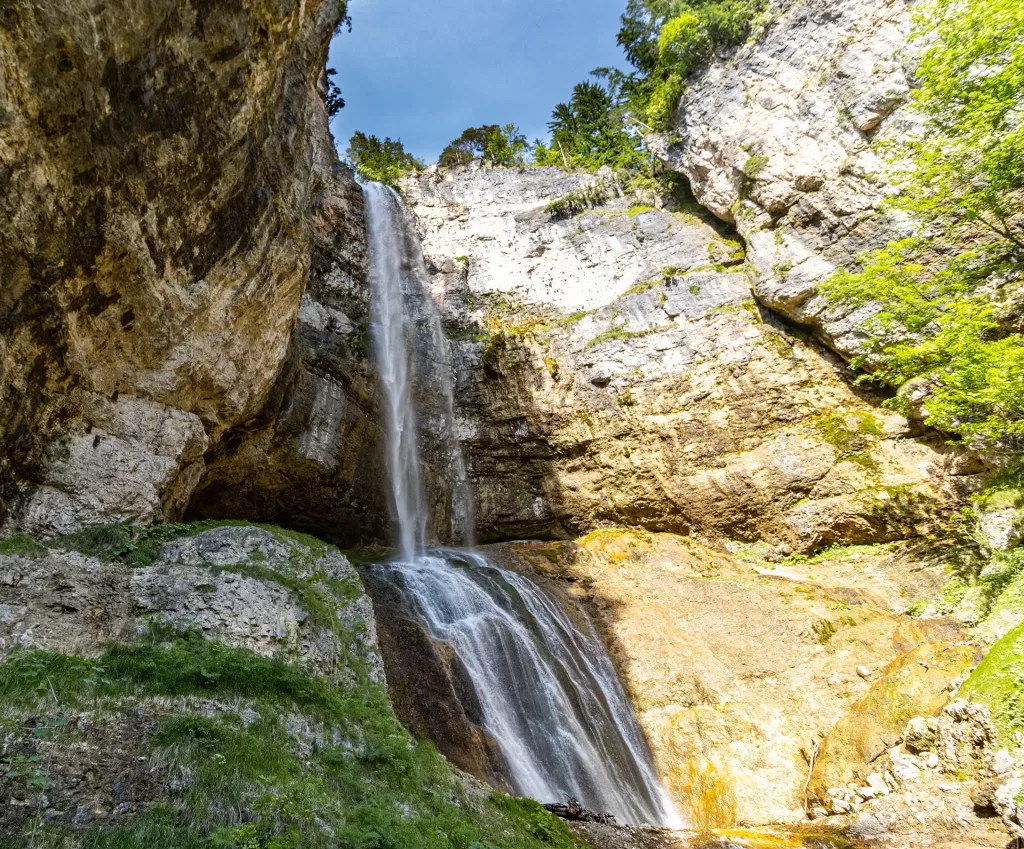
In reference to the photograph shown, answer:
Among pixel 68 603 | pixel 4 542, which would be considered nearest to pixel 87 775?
pixel 68 603

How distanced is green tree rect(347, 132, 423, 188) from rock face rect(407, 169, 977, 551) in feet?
22.1

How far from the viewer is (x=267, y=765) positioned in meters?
5.15

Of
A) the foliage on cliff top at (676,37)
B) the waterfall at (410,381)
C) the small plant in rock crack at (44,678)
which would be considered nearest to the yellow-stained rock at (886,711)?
the small plant in rock crack at (44,678)

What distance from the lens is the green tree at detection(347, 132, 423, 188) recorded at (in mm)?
30484

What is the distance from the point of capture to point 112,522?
9.34 meters

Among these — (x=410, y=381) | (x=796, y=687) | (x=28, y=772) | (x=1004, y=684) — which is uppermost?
(x=410, y=381)

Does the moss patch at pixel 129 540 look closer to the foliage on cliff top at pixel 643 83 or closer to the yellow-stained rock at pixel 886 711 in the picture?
the yellow-stained rock at pixel 886 711

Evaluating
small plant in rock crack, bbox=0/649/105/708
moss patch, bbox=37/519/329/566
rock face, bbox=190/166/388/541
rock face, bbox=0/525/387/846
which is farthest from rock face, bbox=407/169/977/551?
small plant in rock crack, bbox=0/649/105/708

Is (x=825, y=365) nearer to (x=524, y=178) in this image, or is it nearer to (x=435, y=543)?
(x=435, y=543)

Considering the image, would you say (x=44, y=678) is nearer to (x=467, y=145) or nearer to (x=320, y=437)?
(x=320, y=437)

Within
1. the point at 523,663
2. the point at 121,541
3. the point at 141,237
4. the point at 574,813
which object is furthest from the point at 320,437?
the point at 574,813

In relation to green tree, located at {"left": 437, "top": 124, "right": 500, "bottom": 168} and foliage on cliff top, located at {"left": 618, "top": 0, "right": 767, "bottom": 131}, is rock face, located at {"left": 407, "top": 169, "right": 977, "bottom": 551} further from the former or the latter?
green tree, located at {"left": 437, "top": 124, "right": 500, "bottom": 168}

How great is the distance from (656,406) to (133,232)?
15532 millimetres

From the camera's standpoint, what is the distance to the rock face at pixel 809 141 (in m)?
18.6
